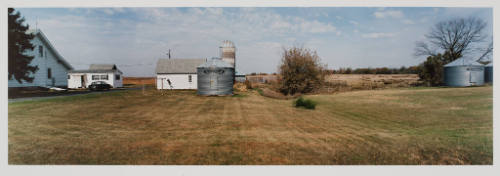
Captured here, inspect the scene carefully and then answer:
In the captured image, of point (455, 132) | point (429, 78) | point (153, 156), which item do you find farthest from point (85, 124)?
point (429, 78)

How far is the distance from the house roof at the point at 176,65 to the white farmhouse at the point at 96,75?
186 inches

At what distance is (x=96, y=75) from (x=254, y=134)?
21.7m

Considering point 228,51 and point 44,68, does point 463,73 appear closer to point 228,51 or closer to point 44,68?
point 228,51

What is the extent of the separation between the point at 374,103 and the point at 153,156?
8.87m

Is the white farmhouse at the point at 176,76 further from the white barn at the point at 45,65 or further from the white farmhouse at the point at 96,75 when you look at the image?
the white barn at the point at 45,65

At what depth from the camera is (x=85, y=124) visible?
670 cm

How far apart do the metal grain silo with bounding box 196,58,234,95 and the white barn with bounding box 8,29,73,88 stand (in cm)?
692

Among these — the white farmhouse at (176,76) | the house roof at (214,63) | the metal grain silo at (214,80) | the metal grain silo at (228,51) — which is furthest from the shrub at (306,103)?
the white farmhouse at (176,76)

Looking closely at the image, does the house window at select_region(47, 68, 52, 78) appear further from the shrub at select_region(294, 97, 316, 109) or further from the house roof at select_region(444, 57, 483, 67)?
the house roof at select_region(444, 57, 483, 67)

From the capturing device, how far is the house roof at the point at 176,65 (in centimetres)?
2123

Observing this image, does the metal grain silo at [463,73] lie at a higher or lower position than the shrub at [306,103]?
higher

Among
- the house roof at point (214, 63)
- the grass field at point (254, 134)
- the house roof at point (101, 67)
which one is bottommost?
the grass field at point (254, 134)

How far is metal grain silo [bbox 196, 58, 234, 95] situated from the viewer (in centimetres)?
1406

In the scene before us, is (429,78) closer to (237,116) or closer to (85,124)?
(237,116)
